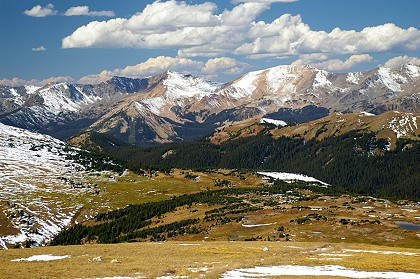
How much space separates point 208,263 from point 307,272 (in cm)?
1617

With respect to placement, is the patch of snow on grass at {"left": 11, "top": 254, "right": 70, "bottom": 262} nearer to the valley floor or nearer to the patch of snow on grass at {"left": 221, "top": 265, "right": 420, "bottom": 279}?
the valley floor

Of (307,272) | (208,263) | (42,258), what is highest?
(307,272)

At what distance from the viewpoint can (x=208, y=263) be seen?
2650 inches

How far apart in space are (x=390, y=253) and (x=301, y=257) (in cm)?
1993

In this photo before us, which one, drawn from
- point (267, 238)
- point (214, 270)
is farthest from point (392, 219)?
point (214, 270)

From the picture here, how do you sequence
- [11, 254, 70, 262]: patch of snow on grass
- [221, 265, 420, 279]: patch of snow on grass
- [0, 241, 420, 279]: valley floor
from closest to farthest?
1. [221, 265, 420, 279]: patch of snow on grass
2. [0, 241, 420, 279]: valley floor
3. [11, 254, 70, 262]: patch of snow on grass

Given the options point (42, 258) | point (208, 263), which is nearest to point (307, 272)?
point (208, 263)

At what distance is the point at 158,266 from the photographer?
6344 centimetres

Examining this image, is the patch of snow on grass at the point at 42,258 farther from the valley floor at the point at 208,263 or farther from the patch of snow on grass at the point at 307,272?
the patch of snow on grass at the point at 307,272

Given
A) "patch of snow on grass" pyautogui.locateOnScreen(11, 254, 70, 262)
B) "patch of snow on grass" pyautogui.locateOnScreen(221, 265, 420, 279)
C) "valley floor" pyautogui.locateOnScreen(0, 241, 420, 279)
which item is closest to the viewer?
"patch of snow on grass" pyautogui.locateOnScreen(221, 265, 420, 279)

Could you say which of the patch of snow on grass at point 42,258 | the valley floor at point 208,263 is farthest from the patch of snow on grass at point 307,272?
the patch of snow on grass at point 42,258

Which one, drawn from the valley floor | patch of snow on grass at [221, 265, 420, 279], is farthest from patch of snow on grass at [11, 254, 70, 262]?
patch of snow on grass at [221, 265, 420, 279]

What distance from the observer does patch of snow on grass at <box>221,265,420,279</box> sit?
5778 centimetres

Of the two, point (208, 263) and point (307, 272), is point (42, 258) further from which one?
point (307, 272)
